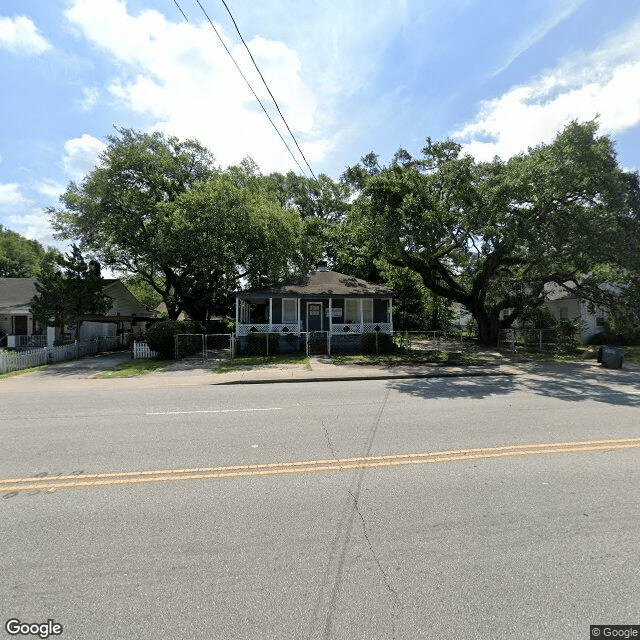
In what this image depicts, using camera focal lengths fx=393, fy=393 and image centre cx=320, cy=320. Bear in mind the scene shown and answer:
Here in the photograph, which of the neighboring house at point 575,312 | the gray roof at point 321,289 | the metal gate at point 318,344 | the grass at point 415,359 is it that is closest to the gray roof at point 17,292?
the gray roof at point 321,289

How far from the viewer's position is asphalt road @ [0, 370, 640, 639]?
2.56 meters

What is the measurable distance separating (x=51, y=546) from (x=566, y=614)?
394cm

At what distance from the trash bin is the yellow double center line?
1305 centimetres

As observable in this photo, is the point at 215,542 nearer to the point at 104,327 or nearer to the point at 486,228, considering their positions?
the point at 486,228

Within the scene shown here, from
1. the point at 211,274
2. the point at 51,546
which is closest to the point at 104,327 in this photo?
the point at 211,274

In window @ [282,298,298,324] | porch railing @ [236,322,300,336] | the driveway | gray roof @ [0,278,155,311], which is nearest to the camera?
the driveway

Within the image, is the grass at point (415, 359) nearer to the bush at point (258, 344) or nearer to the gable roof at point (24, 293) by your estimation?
the bush at point (258, 344)

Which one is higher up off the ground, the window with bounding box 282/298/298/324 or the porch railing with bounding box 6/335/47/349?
the window with bounding box 282/298/298/324

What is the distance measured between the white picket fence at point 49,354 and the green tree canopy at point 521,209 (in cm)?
1756

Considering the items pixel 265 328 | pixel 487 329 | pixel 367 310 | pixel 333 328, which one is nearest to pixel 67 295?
pixel 265 328

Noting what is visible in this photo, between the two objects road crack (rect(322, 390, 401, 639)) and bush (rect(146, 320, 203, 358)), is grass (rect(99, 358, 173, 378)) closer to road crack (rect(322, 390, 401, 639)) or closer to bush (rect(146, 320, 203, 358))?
bush (rect(146, 320, 203, 358))

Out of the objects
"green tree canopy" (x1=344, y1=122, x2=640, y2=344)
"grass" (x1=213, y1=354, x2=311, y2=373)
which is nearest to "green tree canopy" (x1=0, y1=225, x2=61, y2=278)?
"grass" (x1=213, y1=354, x2=311, y2=373)

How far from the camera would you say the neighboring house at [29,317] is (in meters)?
25.0

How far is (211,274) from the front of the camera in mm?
29828
